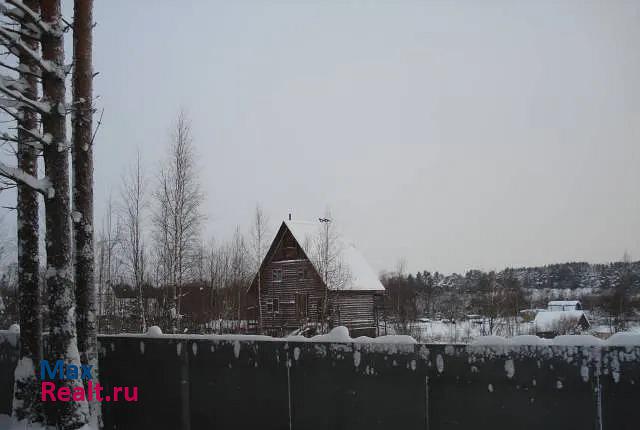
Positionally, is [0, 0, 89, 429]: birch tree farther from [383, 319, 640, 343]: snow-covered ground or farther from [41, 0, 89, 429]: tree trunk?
[383, 319, 640, 343]: snow-covered ground

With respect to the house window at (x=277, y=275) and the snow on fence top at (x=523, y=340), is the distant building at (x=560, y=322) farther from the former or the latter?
the snow on fence top at (x=523, y=340)

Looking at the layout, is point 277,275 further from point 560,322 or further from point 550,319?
point 550,319

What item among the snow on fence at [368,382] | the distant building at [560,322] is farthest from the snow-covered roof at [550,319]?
the snow on fence at [368,382]

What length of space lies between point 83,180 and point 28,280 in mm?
2018

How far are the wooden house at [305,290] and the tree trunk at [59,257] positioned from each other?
23056 millimetres

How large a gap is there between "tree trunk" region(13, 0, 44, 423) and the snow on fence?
39.4 inches

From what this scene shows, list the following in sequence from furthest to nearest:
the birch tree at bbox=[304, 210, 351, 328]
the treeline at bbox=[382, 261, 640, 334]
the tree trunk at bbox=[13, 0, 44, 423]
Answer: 1. the treeline at bbox=[382, 261, 640, 334]
2. the birch tree at bbox=[304, 210, 351, 328]
3. the tree trunk at bbox=[13, 0, 44, 423]

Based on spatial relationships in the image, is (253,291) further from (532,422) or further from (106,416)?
(532,422)

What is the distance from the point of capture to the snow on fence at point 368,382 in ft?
13.7

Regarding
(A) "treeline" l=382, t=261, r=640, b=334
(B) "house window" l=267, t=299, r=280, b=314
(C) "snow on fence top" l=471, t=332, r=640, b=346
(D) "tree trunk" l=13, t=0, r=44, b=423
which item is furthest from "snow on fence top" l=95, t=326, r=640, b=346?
(A) "treeline" l=382, t=261, r=640, b=334

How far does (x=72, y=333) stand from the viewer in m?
6.39

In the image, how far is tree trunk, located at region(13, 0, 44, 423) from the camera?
7.26m

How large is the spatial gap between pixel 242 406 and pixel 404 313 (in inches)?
1485

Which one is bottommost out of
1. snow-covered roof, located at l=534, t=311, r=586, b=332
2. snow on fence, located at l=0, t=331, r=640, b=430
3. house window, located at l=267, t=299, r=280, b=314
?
snow-covered roof, located at l=534, t=311, r=586, b=332
